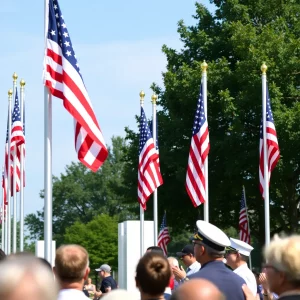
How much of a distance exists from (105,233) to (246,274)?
7732 centimetres

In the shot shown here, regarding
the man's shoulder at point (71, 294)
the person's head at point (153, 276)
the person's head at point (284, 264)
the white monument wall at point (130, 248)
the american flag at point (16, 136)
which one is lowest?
the white monument wall at point (130, 248)

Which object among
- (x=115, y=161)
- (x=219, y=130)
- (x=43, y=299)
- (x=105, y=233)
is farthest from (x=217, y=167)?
(x=115, y=161)

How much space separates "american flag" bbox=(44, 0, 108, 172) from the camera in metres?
12.3

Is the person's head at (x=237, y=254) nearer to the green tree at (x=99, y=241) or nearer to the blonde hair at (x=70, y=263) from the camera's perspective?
the blonde hair at (x=70, y=263)

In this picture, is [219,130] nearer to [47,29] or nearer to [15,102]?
[15,102]

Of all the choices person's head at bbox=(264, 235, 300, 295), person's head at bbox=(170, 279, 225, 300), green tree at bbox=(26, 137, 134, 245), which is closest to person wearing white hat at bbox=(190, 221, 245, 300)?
person's head at bbox=(264, 235, 300, 295)

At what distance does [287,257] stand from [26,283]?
2346 mm

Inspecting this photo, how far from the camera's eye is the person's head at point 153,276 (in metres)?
5.32

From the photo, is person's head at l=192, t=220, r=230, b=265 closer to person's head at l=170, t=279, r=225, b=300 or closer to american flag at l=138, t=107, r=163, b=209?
person's head at l=170, t=279, r=225, b=300

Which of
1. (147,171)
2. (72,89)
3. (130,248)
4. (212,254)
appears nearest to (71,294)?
(212,254)

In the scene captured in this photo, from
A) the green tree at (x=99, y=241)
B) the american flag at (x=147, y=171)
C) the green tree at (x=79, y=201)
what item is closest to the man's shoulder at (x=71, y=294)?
the american flag at (x=147, y=171)

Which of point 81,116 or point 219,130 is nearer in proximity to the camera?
point 81,116

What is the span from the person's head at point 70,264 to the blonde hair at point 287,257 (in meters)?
1.48

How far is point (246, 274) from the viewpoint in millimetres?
10320
